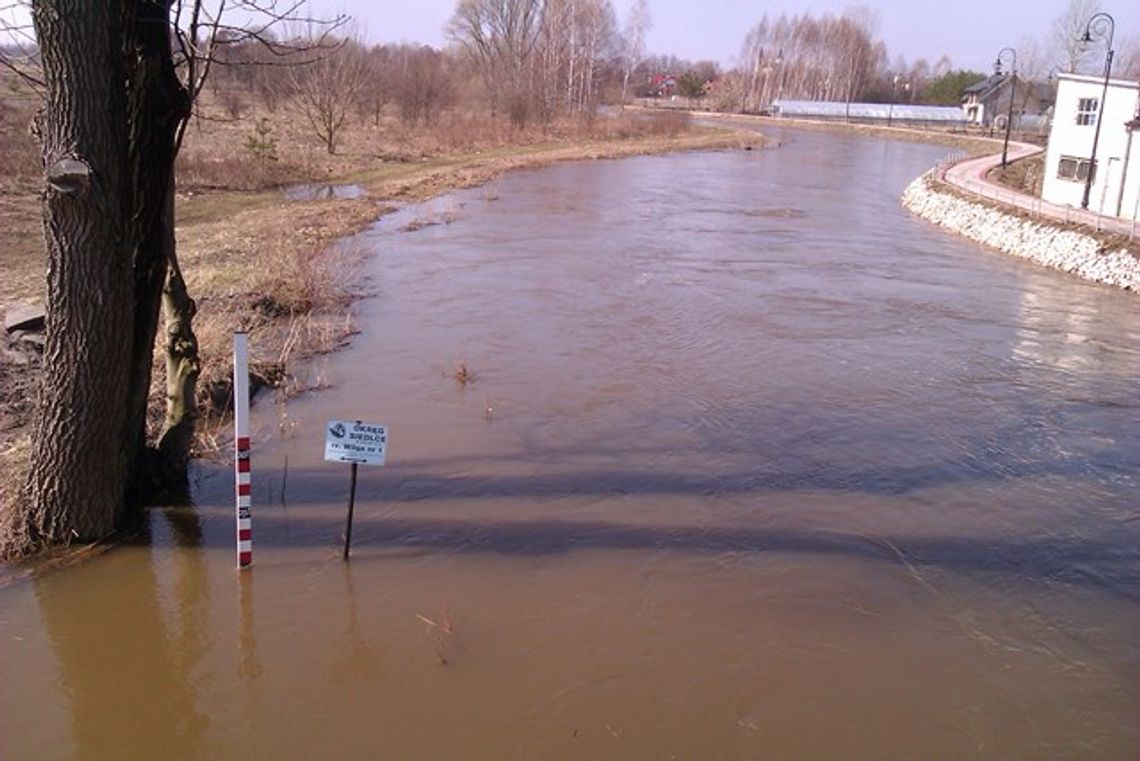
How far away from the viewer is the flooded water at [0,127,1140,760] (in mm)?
5031

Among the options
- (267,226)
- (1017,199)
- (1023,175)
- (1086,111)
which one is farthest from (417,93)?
(1086,111)

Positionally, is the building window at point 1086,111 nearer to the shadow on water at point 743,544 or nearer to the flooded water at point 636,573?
the flooded water at point 636,573

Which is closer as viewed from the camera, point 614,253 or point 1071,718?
point 1071,718

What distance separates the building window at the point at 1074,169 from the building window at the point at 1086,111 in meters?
1.16

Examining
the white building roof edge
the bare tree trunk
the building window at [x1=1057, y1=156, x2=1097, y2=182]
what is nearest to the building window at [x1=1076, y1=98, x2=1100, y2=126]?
the white building roof edge

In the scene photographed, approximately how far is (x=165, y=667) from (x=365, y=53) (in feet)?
147

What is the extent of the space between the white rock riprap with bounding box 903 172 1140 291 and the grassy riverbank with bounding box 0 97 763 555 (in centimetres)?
1662

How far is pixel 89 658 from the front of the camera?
17.5ft

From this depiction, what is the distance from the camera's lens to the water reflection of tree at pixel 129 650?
15.6ft

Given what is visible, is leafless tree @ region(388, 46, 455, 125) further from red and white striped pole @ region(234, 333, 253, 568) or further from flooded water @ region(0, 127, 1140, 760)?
red and white striped pole @ region(234, 333, 253, 568)

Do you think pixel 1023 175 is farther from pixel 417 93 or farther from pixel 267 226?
pixel 267 226

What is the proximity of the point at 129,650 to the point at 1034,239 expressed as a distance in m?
24.6

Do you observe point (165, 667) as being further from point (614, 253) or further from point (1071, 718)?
point (614, 253)

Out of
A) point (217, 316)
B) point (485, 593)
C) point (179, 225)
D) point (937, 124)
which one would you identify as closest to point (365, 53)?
point (179, 225)
